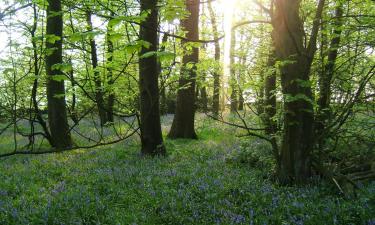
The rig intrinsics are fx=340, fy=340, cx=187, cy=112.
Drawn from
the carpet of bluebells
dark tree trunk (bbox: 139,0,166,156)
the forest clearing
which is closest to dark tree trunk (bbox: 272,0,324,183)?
the forest clearing

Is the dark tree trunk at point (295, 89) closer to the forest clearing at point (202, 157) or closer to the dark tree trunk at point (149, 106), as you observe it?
the forest clearing at point (202, 157)

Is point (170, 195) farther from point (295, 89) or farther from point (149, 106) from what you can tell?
point (149, 106)

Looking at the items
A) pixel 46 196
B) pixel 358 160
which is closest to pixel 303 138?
pixel 358 160

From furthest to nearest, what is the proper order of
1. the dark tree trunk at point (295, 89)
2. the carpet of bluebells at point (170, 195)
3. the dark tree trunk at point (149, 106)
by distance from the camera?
1. the dark tree trunk at point (149, 106)
2. the dark tree trunk at point (295, 89)
3. the carpet of bluebells at point (170, 195)

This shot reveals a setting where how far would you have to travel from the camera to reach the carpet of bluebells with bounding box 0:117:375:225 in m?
5.40

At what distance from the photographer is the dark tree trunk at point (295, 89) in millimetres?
6539

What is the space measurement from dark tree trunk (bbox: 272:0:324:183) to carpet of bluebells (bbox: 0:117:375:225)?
19.2 inches

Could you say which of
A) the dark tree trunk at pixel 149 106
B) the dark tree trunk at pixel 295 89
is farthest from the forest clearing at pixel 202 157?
the dark tree trunk at pixel 149 106

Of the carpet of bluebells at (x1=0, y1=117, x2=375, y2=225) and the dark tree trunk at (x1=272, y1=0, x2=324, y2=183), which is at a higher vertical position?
the dark tree trunk at (x1=272, y1=0, x2=324, y2=183)

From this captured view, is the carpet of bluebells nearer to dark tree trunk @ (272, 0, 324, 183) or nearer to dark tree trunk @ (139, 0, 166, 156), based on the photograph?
dark tree trunk @ (272, 0, 324, 183)

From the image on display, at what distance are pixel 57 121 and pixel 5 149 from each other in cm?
314

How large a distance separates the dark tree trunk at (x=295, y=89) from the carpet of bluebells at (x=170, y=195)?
19.2 inches

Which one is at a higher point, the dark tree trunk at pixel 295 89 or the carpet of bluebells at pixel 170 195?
the dark tree trunk at pixel 295 89

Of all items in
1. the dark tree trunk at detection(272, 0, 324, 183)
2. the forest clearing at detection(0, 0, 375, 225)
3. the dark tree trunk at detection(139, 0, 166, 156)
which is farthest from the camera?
the dark tree trunk at detection(139, 0, 166, 156)
